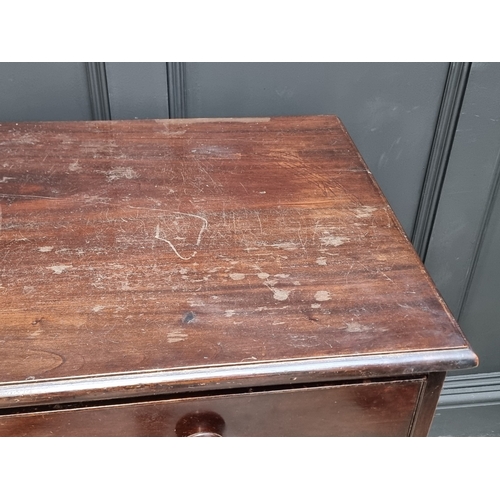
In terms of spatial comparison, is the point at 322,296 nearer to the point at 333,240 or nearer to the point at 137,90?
the point at 333,240

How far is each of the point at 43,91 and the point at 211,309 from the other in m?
0.54

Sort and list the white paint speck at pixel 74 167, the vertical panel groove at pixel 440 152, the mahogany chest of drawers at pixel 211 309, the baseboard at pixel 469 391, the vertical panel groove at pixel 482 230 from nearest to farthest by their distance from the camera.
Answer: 1. the mahogany chest of drawers at pixel 211 309
2. the white paint speck at pixel 74 167
3. the vertical panel groove at pixel 440 152
4. the vertical panel groove at pixel 482 230
5. the baseboard at pixel 469 391

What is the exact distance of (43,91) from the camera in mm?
863

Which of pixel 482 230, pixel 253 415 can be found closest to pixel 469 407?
pixel 482 230

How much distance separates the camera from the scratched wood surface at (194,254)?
472 millimetres

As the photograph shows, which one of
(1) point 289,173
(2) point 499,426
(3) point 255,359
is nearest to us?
(3) point 255,359

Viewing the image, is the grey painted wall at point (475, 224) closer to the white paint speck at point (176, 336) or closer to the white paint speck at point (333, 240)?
the white paint speck at point (333, 240)

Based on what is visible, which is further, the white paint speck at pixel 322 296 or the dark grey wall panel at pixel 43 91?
the dark grey wall panel at pixel 43 91

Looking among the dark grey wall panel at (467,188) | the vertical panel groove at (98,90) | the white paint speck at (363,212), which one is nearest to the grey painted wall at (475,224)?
the dark grey wall panel at (467,188)

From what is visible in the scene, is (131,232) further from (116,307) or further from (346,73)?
(346,73)

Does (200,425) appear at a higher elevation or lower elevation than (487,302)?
higher

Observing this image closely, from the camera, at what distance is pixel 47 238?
58cm
